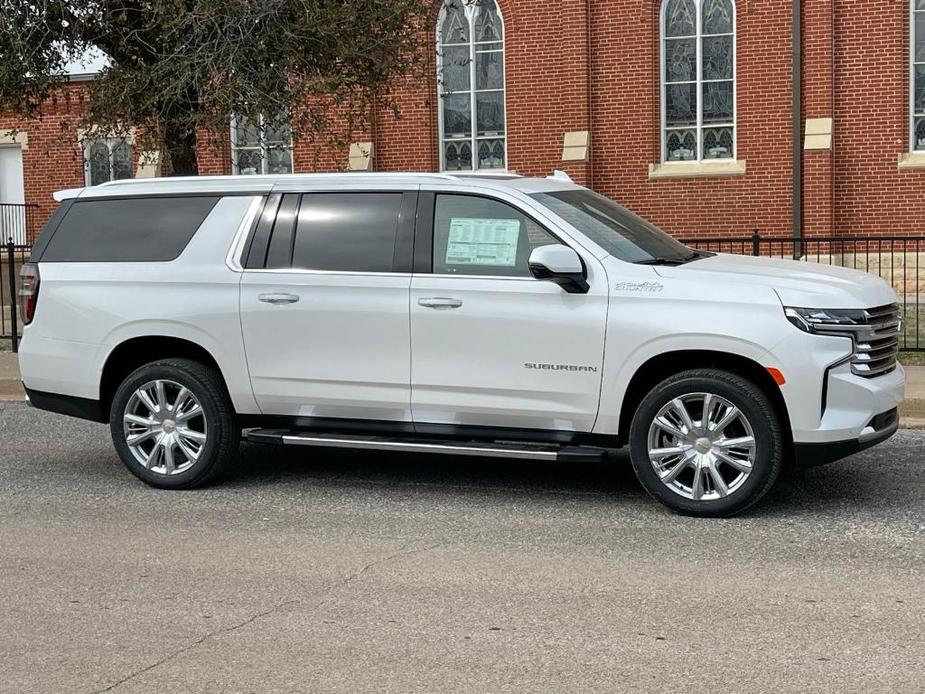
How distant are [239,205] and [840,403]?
3766 mm

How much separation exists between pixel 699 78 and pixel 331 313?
53.2ft

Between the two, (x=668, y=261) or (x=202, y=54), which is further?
(x=202, y=54)

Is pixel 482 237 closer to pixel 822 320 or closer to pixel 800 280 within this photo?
pixel 800 280

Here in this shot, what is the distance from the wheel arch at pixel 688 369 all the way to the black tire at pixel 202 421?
2.44 m

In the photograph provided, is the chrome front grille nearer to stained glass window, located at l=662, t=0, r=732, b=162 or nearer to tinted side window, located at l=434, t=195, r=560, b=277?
tinted side window, located at l=434, t=195, r=560, b=277

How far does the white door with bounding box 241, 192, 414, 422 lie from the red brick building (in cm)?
1316

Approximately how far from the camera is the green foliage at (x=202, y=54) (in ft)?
44.5

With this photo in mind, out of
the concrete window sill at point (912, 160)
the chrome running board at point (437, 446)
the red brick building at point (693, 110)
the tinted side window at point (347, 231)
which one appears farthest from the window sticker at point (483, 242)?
the concrete window sill at point (912, 160)

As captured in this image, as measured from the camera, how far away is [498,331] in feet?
24.2

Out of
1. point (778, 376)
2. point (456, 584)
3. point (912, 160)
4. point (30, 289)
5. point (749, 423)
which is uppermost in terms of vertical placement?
point (912, 160)

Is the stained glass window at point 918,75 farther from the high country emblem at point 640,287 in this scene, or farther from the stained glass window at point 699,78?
the high country emblem at point 640,287

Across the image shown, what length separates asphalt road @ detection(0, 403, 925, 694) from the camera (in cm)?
477

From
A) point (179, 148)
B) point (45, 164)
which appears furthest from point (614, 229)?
point (45, 164)

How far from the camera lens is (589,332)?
7.21 metres
